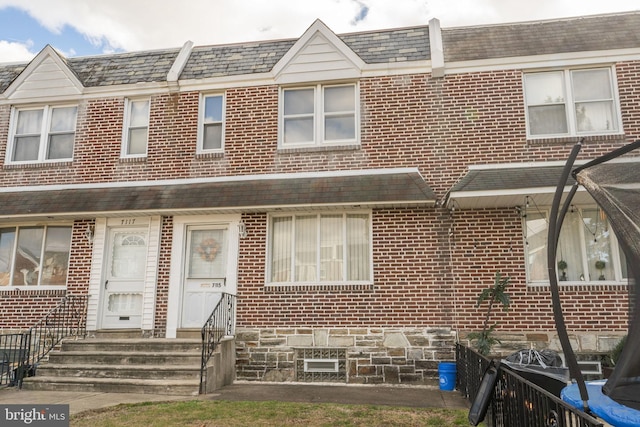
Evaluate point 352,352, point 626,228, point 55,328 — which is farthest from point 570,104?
point 55,328

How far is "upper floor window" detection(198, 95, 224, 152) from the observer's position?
10828mm

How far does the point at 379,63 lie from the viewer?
10.4 meters

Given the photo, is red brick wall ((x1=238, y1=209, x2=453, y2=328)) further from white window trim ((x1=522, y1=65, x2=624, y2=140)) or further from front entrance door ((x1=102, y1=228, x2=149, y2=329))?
white window trim ((x1=522, y1=65, x2=624, y2=140))

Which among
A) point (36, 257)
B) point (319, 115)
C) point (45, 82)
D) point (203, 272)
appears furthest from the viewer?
point (45, 82)

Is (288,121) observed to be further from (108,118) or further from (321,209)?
(108,118)

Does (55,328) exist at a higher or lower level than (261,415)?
higher

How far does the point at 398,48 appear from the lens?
1071 cm

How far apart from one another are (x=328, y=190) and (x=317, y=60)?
3.17 metres

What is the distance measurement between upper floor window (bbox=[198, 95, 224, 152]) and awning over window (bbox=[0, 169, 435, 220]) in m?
0.94

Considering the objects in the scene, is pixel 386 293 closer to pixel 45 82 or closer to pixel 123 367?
pixel 123 367

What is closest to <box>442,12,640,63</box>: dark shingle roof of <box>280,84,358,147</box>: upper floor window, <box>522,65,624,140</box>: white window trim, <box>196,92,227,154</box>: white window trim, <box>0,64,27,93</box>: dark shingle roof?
<box>522,65,624,140</box>: white window trim

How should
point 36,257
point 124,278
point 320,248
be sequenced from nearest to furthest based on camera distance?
point 320,248
point 124,278
point 36,257

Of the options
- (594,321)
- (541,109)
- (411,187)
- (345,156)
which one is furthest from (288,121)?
(594,321)

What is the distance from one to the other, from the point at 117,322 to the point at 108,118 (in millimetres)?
4698
